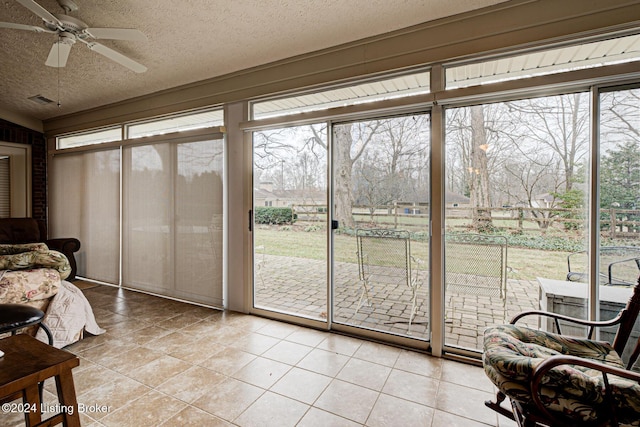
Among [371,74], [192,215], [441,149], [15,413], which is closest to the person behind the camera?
[15,413]

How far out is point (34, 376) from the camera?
1.33 meters

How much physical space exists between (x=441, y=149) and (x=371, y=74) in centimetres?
94

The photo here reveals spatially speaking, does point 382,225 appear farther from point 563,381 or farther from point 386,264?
point 563,381

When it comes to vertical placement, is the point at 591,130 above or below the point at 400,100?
below

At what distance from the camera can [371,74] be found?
278 cm

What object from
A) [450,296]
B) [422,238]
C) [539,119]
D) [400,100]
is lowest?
[450,296]

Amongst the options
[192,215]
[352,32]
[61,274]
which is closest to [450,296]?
[352,32]

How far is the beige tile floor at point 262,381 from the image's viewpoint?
6.03 feet

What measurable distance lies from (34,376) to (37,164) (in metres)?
5.71

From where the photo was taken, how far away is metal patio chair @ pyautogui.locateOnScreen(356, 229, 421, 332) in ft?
9.15

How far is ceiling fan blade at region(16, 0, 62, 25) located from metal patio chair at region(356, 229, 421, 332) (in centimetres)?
280

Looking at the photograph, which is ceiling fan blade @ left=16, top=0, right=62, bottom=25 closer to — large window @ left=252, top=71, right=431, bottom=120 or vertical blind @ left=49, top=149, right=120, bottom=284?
large window @ left=252, top=71, right=431, bottom=120

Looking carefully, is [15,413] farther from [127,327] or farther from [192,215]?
[192,215]

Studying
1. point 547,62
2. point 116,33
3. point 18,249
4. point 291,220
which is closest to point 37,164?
point 18,249
